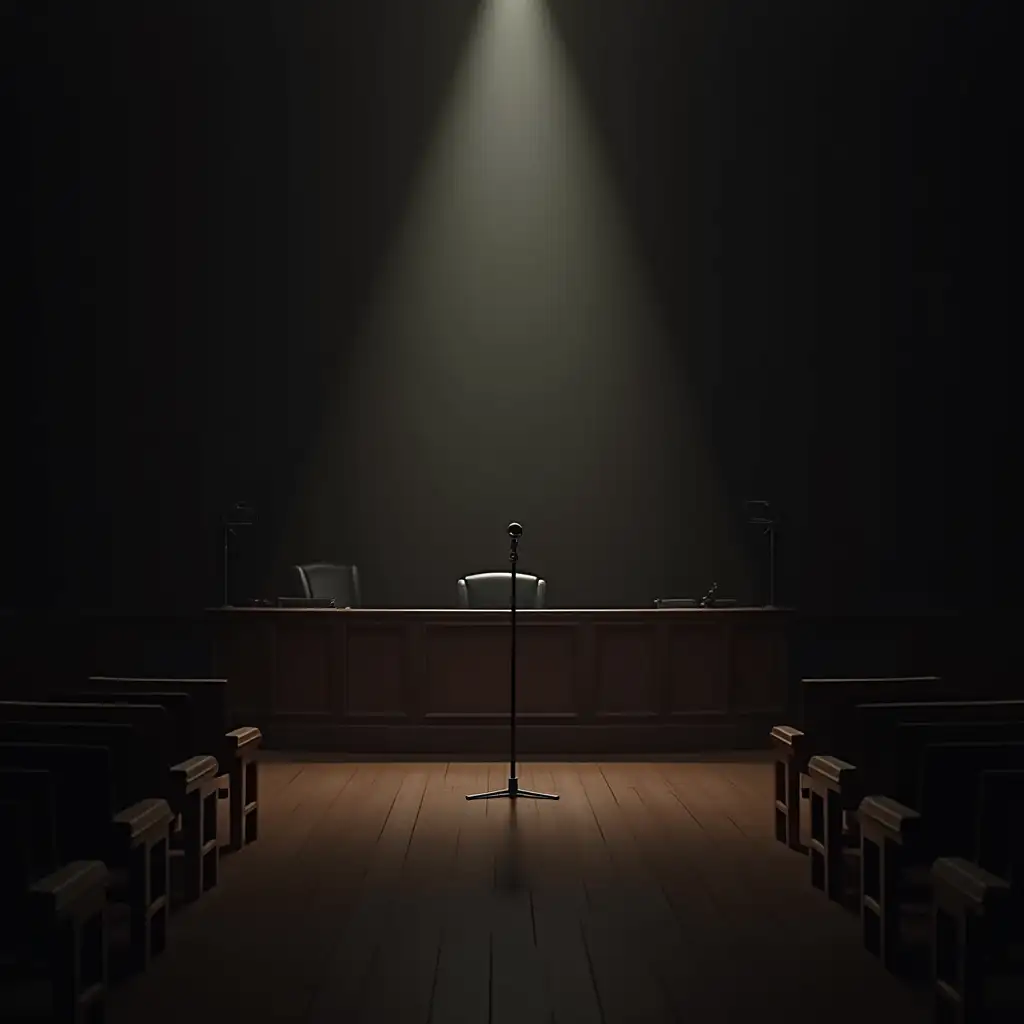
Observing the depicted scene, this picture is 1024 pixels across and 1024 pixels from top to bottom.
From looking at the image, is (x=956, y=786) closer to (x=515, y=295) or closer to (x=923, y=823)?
(x=923, y=823)

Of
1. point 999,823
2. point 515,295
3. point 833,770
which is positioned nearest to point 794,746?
point 833,770

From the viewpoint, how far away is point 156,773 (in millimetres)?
3742

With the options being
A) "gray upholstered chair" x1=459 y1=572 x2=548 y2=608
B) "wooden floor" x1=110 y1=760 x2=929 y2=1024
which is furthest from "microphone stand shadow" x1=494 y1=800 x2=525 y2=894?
"gray upholstered chair" x1=459 y1=572 x2=548 y2=608

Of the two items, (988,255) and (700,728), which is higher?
(988,255)

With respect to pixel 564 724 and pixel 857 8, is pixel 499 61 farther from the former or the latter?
pixel 564 724

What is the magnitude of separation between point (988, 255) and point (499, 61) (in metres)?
3.67

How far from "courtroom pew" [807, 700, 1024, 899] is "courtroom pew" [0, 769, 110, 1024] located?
2.07m

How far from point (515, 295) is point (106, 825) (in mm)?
6647

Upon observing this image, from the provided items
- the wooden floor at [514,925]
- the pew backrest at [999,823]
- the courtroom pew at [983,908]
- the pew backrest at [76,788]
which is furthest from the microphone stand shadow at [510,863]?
the pew backrest at [999,823]

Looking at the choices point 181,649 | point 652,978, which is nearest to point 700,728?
point 181,649

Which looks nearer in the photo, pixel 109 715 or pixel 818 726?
pixel 109 715

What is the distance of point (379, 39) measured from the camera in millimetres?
9320

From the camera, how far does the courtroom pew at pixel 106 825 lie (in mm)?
2975

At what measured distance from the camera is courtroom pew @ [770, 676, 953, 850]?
162 inches
